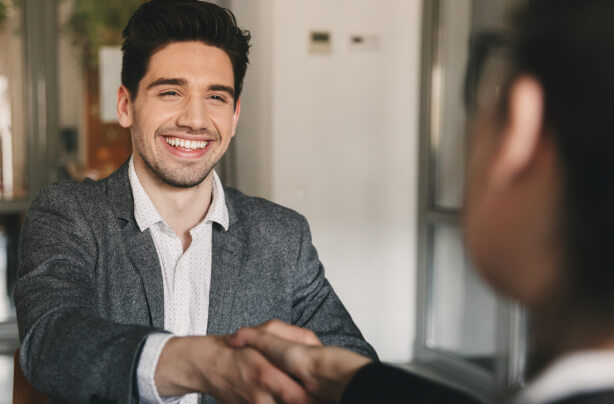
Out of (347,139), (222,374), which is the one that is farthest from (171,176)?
(347,139)

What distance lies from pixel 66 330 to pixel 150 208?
0.54 metres

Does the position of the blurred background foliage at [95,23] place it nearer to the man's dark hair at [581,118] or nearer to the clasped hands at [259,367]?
the clasped hands at [259,367]

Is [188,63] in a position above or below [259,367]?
above

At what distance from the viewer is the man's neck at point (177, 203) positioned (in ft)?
5.59

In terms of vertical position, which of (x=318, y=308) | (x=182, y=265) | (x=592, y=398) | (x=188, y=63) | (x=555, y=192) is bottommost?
(x=318, y=308)

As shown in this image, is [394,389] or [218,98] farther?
[218,98]

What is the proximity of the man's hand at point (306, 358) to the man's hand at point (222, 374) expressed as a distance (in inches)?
0.5

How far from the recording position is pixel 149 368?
1.05 meters

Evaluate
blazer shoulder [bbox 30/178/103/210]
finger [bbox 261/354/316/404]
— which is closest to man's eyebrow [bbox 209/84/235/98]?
blazer shoulder [bbox 30/178/103/210]

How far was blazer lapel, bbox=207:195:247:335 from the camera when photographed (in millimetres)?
1571

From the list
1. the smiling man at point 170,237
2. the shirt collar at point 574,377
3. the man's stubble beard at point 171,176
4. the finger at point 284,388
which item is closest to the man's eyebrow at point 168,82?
the smiling man at point 170,237

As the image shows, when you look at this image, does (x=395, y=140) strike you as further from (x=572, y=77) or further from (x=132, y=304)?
(x=572, y=77)

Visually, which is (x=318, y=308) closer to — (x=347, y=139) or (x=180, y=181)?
(x=180, y=181)

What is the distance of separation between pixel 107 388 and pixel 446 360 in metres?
3.34
